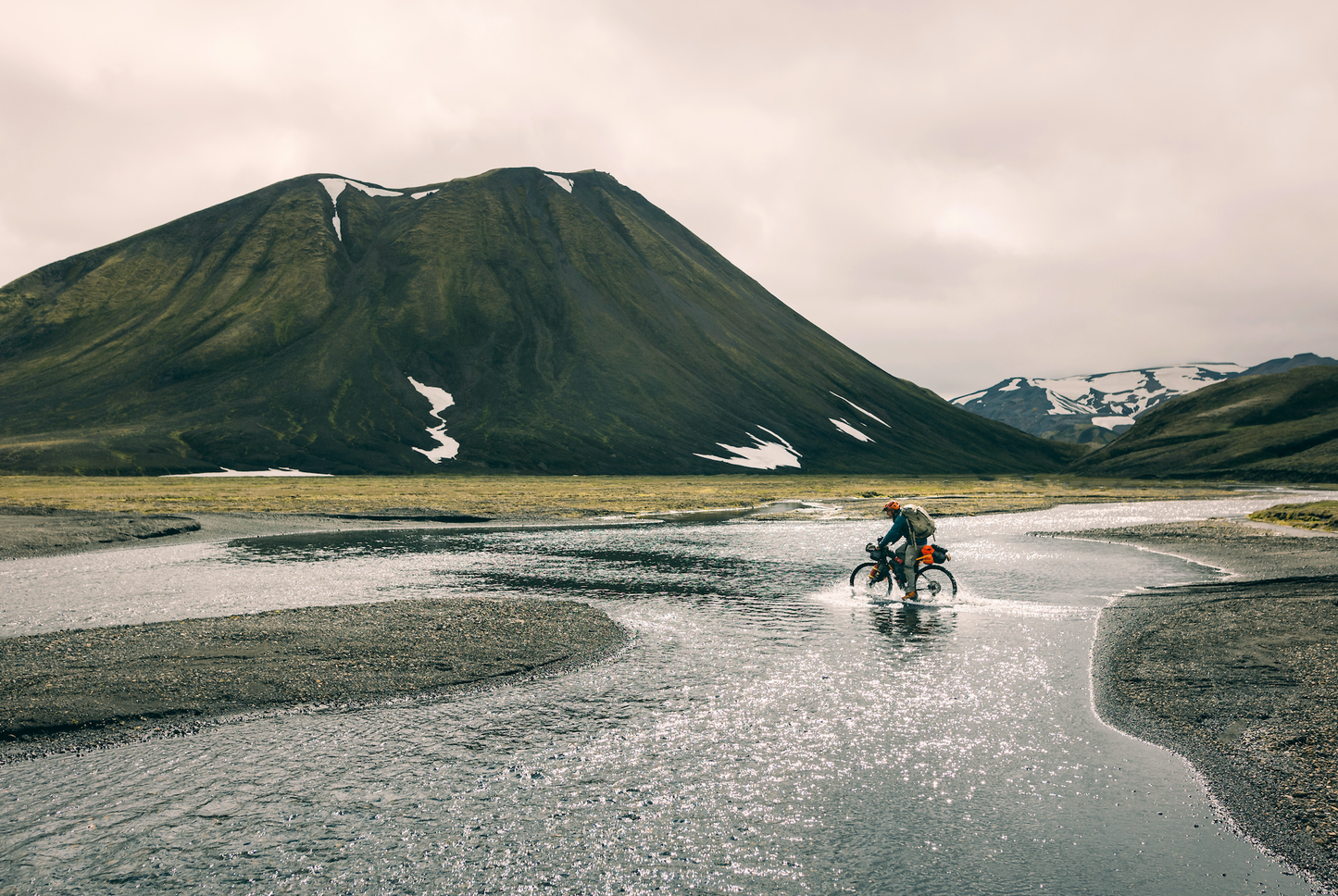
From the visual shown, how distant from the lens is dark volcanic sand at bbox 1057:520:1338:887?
10.5 meters

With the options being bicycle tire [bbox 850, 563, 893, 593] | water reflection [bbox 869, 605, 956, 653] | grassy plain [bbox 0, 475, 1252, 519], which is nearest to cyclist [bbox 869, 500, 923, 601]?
bicycle tire [bbox 850, 563, 893, 593]

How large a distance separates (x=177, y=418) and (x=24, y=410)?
45.1m

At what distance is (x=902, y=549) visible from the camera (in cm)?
2775

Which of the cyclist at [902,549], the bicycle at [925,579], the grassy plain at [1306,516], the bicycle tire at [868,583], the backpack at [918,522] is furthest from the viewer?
the grassy plain at [1306,516]

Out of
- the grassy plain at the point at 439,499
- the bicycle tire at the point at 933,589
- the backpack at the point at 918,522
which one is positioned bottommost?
the bicycle tire at the point at 933,589

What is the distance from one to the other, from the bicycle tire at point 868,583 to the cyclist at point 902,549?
428 millimetres

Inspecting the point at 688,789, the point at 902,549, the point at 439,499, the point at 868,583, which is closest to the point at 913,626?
the point at 902,549

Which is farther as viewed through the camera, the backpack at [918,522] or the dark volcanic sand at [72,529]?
the dark volcanic sand at [72,529]

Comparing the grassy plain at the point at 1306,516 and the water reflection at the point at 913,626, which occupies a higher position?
the grassy plain at the point at 1306,516

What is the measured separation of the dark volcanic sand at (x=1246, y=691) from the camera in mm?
10477

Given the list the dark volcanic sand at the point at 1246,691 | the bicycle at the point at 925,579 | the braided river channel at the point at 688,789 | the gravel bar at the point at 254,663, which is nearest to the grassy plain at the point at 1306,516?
the dark volcanic sand at the point at 1246,691

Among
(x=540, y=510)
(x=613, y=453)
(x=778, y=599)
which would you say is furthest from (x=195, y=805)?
(x=613, y=453)

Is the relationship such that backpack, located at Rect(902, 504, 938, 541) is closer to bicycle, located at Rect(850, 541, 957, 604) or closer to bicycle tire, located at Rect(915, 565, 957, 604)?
bicycle, located at Rect(850, 541, 957, 604)

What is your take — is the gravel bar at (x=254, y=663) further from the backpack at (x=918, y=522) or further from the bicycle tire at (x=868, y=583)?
the backpack at (x=918, y=522)
